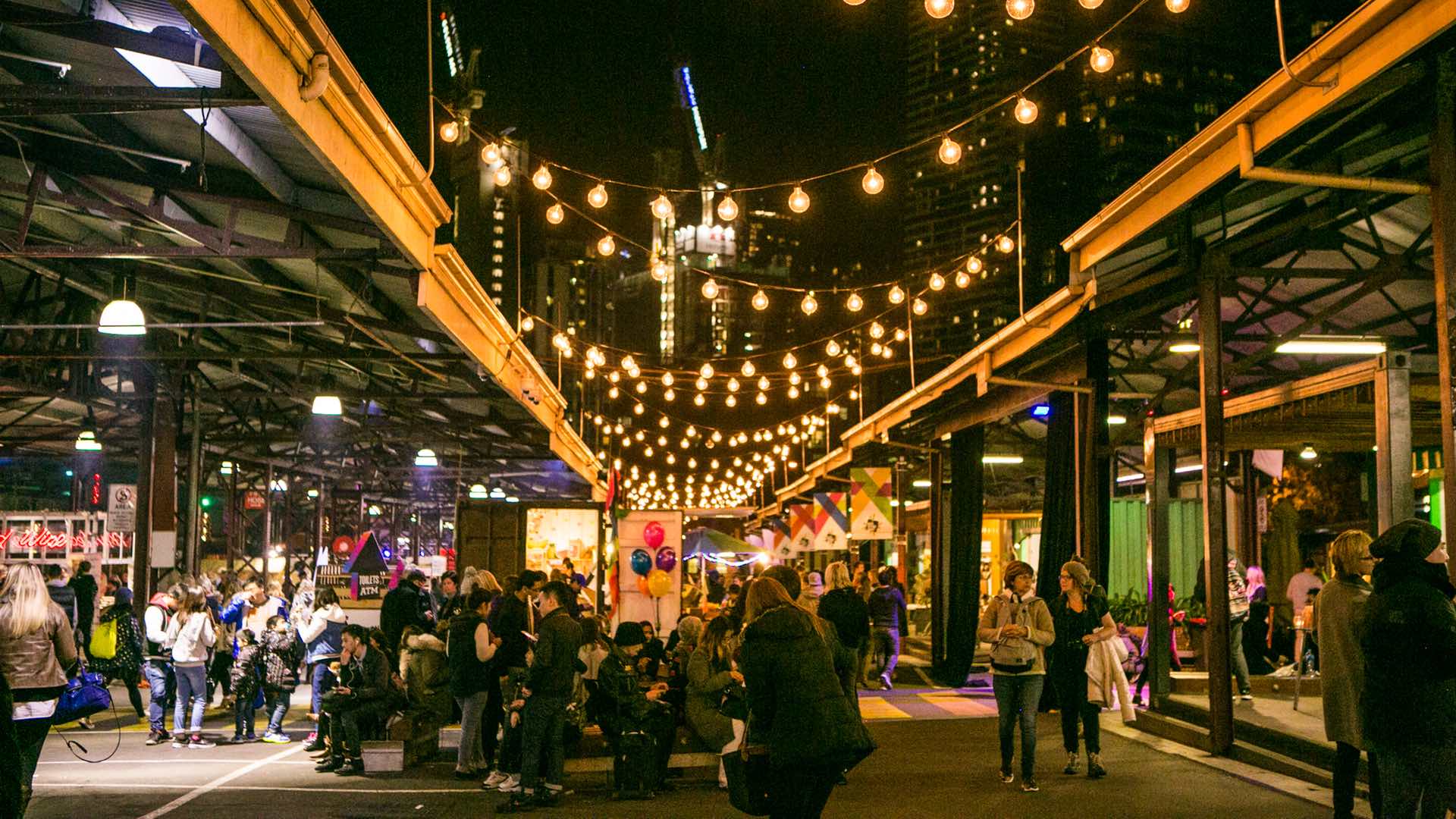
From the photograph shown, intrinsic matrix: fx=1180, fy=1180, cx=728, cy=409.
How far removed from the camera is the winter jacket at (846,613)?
40.9 ft

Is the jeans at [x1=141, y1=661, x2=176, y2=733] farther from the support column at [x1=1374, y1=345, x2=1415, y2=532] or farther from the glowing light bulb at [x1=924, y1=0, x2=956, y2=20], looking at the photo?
the support column at [x1=1374, y1=345, x2=1415, y2=532]

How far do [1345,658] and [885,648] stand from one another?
12699 millimetres

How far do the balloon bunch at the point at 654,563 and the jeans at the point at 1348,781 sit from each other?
48.7 feet

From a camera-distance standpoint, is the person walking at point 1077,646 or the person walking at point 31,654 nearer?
the person walking at point 31,654

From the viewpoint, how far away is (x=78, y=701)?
8.38 m

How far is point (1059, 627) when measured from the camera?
393 inches

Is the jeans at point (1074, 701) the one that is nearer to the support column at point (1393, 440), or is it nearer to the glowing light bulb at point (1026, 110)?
the support column at point (1393, 440)

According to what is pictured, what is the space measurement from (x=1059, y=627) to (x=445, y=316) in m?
6.98

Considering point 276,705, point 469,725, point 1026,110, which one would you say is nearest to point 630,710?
point 469,725

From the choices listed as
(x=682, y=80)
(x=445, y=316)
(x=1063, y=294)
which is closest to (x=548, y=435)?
(x=445, y=316)

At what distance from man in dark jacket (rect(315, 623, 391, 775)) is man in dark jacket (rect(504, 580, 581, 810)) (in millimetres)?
2418

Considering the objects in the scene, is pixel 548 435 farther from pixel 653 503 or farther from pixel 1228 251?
pixel 653 503

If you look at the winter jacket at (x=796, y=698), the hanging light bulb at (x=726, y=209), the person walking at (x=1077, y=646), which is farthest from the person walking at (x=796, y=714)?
the hanging light bulb at (x=726, y=209)

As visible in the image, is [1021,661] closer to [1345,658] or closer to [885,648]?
[1345,658]
